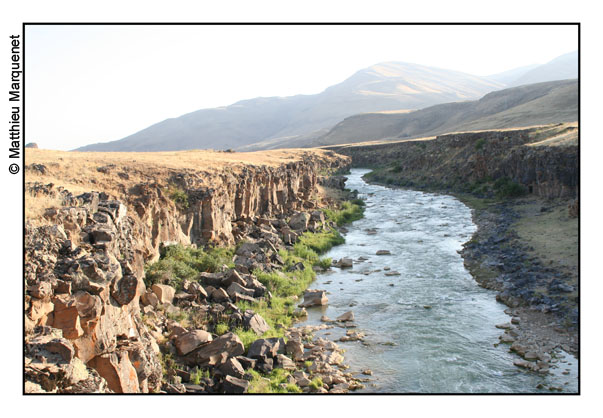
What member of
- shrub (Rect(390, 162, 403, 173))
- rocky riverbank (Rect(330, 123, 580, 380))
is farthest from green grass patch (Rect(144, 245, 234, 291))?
shrub (Rect(390, 162, 403, 173))

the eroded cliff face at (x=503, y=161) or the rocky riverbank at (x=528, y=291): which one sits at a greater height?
the eroded cliff face at (x=503, y=161)

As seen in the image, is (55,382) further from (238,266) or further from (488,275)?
(488,275)

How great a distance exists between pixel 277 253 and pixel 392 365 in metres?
9.72

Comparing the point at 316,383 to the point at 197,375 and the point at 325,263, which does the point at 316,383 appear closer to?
the point at 197,375

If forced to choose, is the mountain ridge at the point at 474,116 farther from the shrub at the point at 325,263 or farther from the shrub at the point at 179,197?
the shrub at the point at 179,197

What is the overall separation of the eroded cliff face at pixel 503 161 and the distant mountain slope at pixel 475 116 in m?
17.1

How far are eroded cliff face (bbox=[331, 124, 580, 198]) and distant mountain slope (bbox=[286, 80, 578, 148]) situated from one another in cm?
1705

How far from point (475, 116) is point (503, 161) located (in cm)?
6564

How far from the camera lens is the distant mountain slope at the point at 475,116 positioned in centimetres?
6951

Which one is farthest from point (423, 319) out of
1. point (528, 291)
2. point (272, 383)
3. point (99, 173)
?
point (99, 173)

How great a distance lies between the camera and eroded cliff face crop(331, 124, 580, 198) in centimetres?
3139

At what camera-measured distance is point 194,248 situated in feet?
60.5

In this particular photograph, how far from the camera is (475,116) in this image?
101250 mm

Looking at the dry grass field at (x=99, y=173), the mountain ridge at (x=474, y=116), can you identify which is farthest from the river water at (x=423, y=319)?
the mountain ridge at (x=474, y=116)
